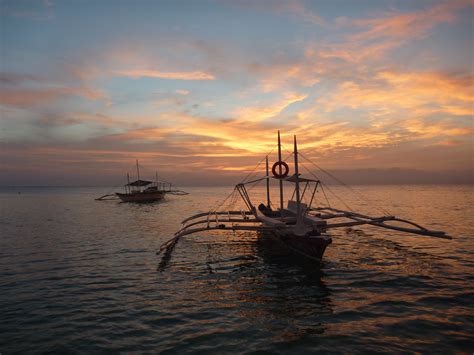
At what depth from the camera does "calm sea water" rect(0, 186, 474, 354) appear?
9.52 m

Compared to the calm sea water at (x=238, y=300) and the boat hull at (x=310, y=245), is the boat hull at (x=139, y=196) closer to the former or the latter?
the calm sea water at (x=238, y=300)

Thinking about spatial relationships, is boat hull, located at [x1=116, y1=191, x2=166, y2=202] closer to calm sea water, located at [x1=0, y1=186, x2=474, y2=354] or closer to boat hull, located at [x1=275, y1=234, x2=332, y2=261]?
calm sea water, located at [x1=0, y1=186, x2=474, y2=354]

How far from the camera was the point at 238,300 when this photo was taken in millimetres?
12891

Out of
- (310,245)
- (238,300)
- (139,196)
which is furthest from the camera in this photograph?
(139,196)

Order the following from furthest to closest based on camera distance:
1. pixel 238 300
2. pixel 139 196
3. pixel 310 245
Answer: pixel 139 196 → pixel 310 245 → pixel 238 300

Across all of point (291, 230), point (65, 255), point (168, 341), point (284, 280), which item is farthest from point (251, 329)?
point (65, 255)

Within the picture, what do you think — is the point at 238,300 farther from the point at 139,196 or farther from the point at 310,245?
the point at 139,196

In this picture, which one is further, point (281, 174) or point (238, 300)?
point (281, 174)

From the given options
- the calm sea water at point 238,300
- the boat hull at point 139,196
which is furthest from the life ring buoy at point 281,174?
the boat hull at point 139,196

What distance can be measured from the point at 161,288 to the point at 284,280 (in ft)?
21.4

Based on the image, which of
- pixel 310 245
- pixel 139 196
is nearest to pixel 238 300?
pixel 310 245

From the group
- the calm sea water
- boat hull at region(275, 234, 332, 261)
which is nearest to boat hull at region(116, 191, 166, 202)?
the calm sea water

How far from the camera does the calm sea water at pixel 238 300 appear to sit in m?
9.52

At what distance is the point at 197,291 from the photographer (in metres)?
14.0
